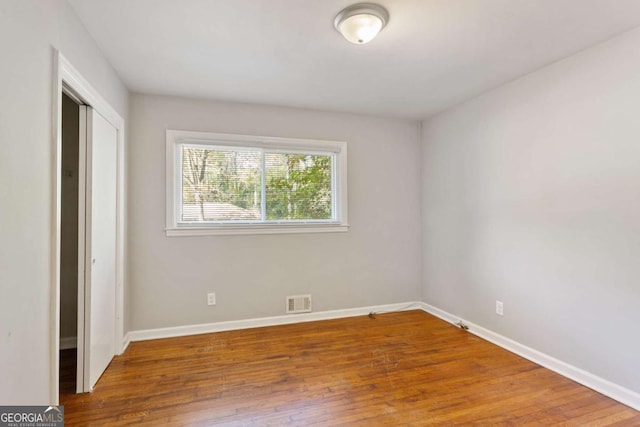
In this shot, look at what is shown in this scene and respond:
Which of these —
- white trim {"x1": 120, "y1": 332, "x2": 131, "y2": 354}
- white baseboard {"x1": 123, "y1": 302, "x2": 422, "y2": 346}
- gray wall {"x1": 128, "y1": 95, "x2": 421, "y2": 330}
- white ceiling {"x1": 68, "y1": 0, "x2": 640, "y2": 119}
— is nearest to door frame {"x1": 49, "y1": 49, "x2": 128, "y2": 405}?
white ceiling {"x1": 68, "y1": 0, "x2": 640, "y2": 119}

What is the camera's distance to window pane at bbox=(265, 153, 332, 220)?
3.44 metres

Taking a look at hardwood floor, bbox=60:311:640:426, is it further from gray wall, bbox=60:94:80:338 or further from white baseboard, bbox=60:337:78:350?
gray wall, bbox=60:94:80:338

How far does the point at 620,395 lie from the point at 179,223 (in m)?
3.69

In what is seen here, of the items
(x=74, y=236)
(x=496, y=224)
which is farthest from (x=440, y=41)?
(x=74, y=236)

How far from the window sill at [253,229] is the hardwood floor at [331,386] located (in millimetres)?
1027

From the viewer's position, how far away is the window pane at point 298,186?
11.3 feet

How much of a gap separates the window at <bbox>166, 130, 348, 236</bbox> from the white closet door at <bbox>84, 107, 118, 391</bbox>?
621mm

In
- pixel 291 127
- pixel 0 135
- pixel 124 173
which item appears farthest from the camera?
pixel 291 127

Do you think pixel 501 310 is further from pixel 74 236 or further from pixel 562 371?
pixel 74 236

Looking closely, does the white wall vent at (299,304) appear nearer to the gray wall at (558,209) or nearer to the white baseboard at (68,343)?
the gray wall at (558,209)

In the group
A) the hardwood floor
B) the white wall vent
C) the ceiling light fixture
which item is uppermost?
the ceiling light fixture

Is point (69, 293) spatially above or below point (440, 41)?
below

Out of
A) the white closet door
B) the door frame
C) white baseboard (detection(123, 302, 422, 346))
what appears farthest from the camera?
white baseboard (detection(123, 302, 422, 346))

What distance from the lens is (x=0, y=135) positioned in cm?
120
